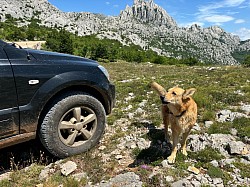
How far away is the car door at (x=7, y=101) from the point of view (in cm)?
336

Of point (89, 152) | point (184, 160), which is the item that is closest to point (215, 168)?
point (184, 160)

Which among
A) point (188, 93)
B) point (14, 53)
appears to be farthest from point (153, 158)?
point (14, 53)

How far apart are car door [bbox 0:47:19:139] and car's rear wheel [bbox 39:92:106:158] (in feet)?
1.62

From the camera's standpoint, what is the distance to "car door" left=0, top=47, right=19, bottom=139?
3.36 metres

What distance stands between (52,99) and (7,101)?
749 mm

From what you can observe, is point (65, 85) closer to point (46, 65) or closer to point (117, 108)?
point (46, 65)

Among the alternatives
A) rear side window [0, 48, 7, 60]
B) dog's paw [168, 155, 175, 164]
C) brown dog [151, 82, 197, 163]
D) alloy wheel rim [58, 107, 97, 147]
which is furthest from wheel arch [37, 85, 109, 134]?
dog's paw [168, 155, 175, 164]

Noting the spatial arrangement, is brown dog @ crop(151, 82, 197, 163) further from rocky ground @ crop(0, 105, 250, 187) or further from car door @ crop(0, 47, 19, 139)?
car door @ crop(0, 47, 19, 139)

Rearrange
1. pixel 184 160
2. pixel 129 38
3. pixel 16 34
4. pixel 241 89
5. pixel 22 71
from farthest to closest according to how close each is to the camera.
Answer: pixel 129 38 < pixel 16 34 < pixel 241 89 < pixel 184 160 < pixel 22 71

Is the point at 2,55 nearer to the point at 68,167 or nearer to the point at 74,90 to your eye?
the point at 74,90

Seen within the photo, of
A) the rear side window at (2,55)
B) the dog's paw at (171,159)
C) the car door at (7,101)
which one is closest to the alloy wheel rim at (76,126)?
the car door at (7,101)

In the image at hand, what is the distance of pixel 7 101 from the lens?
341 centimetres

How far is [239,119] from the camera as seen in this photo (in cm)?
566

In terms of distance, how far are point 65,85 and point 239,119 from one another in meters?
4.13
